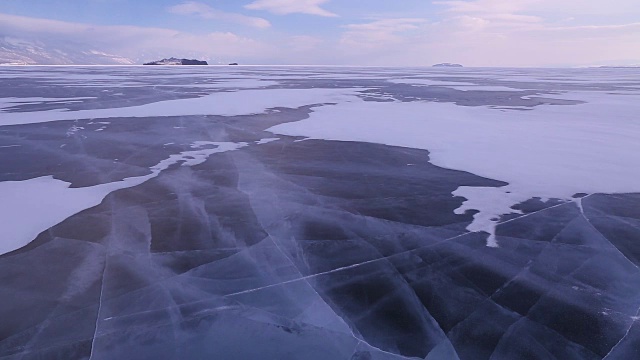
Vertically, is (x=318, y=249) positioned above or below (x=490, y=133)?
below

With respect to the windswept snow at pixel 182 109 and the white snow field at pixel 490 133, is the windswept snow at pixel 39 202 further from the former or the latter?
the windswept snow at pixel 182 109

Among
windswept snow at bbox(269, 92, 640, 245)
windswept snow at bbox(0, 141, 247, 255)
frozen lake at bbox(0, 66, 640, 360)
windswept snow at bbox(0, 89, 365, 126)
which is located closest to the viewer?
frozen lake at bbox(0, 66, 640, 360)

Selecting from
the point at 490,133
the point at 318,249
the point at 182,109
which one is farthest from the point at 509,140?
the point at 182,109

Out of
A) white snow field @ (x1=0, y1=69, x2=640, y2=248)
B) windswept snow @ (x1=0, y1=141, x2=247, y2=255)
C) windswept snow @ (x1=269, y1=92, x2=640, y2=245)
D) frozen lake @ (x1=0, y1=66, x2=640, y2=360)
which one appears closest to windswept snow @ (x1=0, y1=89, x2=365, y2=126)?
white snow field @ (x1=0, y1=69, x2=640, y2=248)

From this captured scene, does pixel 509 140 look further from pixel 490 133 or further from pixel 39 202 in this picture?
pixel 39 202

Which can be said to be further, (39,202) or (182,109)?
(182,109)

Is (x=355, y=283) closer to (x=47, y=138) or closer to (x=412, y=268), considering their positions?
(x=412, y=268)

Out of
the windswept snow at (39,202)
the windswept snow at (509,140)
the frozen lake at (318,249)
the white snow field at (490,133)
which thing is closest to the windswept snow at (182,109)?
the white snow field at (490,133)

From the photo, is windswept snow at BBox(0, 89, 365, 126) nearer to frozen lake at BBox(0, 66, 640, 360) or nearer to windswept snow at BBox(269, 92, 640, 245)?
windswept snow at BBox(269, 92, 640, 245)

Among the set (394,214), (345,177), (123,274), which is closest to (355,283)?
(394,214)
